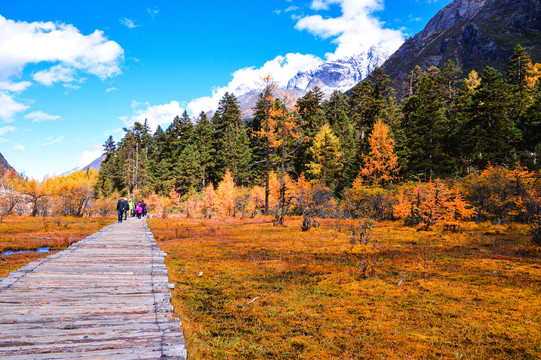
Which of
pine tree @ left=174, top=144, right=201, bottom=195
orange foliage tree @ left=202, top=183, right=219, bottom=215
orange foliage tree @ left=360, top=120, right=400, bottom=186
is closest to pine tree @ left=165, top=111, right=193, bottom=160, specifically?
pine tree @ left=174, top=144, right=201, bottom=195

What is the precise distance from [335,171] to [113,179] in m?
63.1

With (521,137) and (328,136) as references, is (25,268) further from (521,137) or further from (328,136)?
(521,137)

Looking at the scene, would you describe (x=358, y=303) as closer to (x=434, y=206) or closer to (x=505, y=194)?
(x=434, y=206)

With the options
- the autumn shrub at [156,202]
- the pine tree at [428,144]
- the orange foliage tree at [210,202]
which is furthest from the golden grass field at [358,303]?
the autumn shrub at [156,202]

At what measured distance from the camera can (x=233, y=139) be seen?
6203cm

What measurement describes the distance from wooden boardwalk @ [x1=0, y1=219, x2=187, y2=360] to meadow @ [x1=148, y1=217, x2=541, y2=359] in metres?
0.74

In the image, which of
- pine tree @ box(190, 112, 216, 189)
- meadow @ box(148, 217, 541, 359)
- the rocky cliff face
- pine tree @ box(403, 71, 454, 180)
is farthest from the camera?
the rocky cliff face

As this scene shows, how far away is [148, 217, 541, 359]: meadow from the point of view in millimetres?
4520

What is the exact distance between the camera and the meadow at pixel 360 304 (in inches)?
178

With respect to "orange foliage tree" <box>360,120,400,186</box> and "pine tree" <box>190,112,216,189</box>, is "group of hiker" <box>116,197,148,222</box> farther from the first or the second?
"orange foliage tree" <box>360,120,400,186</box>

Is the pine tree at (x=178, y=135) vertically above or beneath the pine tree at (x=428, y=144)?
above

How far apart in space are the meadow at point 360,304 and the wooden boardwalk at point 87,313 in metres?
0.74

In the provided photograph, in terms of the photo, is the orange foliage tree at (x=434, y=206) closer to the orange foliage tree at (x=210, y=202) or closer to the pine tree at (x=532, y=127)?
the pine tree at (x=532, y=127)

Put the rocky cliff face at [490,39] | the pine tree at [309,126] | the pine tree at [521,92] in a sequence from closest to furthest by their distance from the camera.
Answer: the pine tree at [521,92], the pine tree at [309,126], the rocky cliff face at [490,39]
